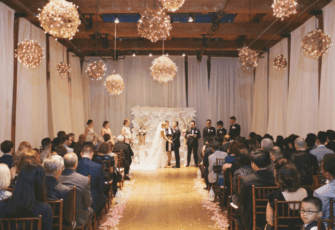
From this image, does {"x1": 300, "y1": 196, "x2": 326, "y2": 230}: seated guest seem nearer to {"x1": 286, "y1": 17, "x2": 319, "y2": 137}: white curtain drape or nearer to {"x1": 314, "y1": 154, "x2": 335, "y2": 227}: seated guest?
{"x1": 314, "y1": 154, "x2": 335, "y2": 227}: seated guest

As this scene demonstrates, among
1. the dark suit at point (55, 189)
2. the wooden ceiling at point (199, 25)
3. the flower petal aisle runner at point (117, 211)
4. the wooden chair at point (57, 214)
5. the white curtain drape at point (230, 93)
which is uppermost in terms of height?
the wooden ceiling at point (199, 25)

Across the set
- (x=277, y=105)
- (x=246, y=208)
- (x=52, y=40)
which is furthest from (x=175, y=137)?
(x=246, y=208)

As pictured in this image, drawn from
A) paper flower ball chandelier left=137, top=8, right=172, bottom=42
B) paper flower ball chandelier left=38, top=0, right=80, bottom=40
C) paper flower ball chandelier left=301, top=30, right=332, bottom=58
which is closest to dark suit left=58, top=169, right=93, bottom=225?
paper flower ball chandelier left=38, top=0, right=80, bottom=40

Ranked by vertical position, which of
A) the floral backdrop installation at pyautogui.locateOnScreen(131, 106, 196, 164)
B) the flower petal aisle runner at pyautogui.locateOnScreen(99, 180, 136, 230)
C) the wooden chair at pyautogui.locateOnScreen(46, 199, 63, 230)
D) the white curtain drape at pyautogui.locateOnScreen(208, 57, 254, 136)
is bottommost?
the flower petal aisle runner at pyautogui.locateOnScreen(99, 180, 136, 230)

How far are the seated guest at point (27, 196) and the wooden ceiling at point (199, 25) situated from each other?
4395 mm

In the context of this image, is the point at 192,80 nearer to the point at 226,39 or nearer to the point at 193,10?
the point at 226,39

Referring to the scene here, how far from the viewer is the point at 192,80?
49.0 feet

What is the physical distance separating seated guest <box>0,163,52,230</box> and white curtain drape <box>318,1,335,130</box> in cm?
645

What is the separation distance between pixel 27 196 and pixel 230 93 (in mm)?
12937

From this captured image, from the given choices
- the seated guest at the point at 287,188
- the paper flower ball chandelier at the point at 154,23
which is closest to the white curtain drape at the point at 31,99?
the paper flower ball chandelier at the point at 154,23

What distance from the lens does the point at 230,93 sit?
1483cm

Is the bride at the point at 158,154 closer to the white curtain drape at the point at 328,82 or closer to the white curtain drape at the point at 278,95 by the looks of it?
the white curtain drape at the point at 278,95

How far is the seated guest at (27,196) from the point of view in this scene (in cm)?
260

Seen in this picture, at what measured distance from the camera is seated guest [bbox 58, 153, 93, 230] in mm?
3736
